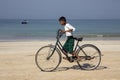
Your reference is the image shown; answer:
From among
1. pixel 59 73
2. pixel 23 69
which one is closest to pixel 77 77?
pixel 59 73

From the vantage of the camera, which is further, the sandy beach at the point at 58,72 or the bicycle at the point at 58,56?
the bicycle at the point at 58,56

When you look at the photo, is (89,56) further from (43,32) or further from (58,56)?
(43,32)

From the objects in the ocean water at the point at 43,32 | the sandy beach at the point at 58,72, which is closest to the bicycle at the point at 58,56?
the sandy beach at the point at 58,72

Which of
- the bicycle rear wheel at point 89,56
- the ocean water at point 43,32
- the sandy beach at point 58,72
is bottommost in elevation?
the sandy beach at point 58,72

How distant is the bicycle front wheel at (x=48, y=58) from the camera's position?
9.36 m

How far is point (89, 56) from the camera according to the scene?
9.66m

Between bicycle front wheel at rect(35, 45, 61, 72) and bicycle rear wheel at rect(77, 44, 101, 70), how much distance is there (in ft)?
2.17

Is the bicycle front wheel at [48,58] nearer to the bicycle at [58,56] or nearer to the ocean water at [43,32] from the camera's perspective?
the bicycle at [58,56]

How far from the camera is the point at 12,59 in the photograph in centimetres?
1209

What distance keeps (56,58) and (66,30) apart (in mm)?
833

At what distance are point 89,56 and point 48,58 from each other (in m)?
1.18

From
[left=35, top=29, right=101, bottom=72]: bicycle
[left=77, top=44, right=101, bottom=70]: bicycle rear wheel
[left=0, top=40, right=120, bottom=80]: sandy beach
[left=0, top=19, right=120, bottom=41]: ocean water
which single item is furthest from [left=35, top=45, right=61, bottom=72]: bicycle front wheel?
[left=0, top=19, right=120, bottom=41]: ocean water

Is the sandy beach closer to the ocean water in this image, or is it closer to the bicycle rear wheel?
the bicycle rear wheel

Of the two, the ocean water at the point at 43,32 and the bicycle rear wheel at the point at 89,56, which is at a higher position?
the ocean water at the point at 43,32
